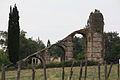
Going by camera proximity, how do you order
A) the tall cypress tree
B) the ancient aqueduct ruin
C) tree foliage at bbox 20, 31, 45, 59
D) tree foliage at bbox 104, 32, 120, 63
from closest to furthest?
the ancient aqueduct ruin → the tall cypress tree → tree foliage at bbox 104, 32, 120, 63 → tree foliage at bbox 20, 31, 45, 59

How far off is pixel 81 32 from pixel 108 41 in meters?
28.5

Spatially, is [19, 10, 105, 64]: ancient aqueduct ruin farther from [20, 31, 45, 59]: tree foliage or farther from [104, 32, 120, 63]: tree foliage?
[20, 31, 45, 59]: tree foliage

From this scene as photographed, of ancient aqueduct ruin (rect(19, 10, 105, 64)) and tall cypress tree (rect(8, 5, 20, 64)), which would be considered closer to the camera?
ancient aqueduct ruin (rect(19, 10, 105, 64))

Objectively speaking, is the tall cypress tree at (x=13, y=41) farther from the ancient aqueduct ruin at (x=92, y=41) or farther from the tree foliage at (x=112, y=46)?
the tree foliage at (x=112, y=46)

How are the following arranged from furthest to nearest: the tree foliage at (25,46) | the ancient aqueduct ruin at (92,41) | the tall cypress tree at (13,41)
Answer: the tree foliage at (25,46)
the tall cypress tree at (13,41)
the ancient aqueduct ruin at (92,41)

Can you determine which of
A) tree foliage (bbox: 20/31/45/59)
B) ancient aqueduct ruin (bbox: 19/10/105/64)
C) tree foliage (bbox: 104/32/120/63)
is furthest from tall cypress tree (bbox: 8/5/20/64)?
tree foliage (bbox: 104/32/120/63)

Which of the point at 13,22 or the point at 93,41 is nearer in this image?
the point at 93,41

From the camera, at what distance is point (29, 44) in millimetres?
55969

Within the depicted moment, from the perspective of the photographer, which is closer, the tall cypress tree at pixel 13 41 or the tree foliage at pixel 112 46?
the tall cypress tree at pixel 13 41

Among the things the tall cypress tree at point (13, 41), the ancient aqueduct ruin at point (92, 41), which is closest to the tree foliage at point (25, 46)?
the tall cypress tree at point (13, 41)

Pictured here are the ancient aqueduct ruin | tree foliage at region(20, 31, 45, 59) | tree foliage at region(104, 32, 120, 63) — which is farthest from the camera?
tree foliage at region(20, 31, 45, 59)

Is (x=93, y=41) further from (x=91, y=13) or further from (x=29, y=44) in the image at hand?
(x=29, y=44)

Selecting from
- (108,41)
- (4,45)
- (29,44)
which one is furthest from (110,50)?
(4,45)

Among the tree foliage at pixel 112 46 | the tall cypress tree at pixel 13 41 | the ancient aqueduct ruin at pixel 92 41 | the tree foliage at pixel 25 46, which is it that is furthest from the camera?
the tree foliage at pixel 25 46
